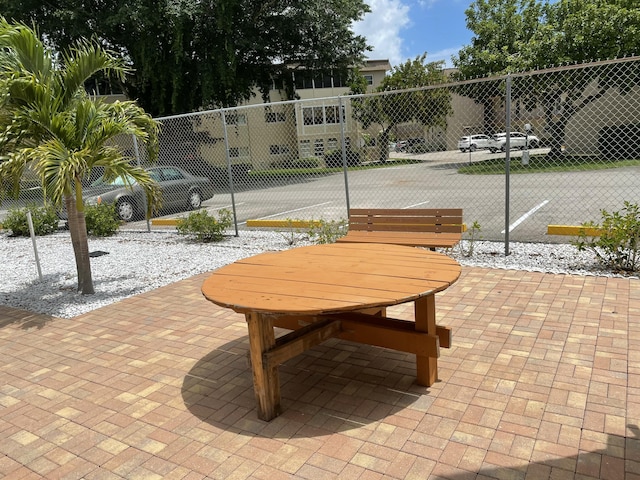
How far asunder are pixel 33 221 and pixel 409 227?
9815 mm

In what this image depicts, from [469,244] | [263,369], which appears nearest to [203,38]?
[469,244]

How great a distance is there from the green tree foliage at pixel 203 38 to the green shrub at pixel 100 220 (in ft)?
30.1

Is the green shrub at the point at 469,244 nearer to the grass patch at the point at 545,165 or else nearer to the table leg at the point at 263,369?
the grass patch at the point at 545,165

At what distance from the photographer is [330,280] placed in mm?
3068

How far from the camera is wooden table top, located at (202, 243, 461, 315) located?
104 inches

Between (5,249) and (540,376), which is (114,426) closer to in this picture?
(540,376)

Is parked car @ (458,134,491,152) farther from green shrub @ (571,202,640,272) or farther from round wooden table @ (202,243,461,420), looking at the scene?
round wooden table @ (202,243,461,420)

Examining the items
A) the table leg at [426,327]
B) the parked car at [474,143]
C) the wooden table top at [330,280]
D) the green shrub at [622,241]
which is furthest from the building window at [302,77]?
the table leg at [426,327]

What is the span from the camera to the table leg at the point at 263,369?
9.23 ft

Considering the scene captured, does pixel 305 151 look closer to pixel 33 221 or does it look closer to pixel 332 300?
pixel 33 221

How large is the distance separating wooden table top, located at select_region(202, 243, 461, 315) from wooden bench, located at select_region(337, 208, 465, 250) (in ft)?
4.87

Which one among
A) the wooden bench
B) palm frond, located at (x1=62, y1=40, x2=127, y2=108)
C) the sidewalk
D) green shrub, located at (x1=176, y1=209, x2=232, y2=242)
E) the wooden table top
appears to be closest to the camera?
the sidewalk

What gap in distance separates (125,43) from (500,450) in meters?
21.3

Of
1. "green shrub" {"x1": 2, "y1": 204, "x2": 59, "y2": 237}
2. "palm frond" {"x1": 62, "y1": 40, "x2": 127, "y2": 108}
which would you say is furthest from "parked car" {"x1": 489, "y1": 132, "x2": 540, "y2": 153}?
"green shrub" {"x1": 2, "y1": 204, "x2": 59, "y2": 237}
